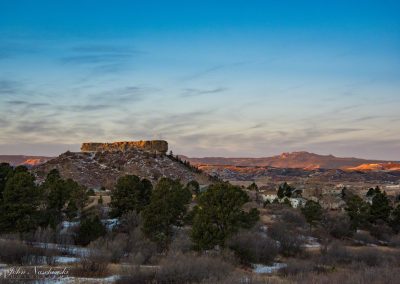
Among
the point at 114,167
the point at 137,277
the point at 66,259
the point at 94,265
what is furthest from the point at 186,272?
the point at 114,167

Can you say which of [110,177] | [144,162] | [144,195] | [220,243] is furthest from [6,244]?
[144,162]

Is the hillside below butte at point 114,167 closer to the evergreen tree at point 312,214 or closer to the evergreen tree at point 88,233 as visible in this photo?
the evergreen tree at point 312,214

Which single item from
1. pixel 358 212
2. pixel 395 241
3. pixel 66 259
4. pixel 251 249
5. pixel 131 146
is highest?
pixel 131 146

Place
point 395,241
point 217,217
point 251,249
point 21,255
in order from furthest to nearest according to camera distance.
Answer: point 395,241
point 251,249
point 217,217
point 21,255

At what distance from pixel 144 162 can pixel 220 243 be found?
258 ft

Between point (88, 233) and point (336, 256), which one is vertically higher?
point (88, 233)

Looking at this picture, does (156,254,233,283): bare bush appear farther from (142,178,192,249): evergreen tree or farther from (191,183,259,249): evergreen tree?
(142,178,192,249): evergreen tree

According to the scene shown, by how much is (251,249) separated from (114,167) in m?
75.6

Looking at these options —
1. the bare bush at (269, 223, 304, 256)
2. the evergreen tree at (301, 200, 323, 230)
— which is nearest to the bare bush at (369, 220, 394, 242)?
the evergreen tree at (301, 200, 323, 230)

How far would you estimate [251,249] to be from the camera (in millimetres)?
25703

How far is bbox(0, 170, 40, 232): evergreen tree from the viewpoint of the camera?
2530 centimetres

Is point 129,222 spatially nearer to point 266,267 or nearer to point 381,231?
point 266,267

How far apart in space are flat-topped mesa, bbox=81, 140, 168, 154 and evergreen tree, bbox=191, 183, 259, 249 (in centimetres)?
8910

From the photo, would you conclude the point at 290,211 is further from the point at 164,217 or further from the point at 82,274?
the point at 82,274
